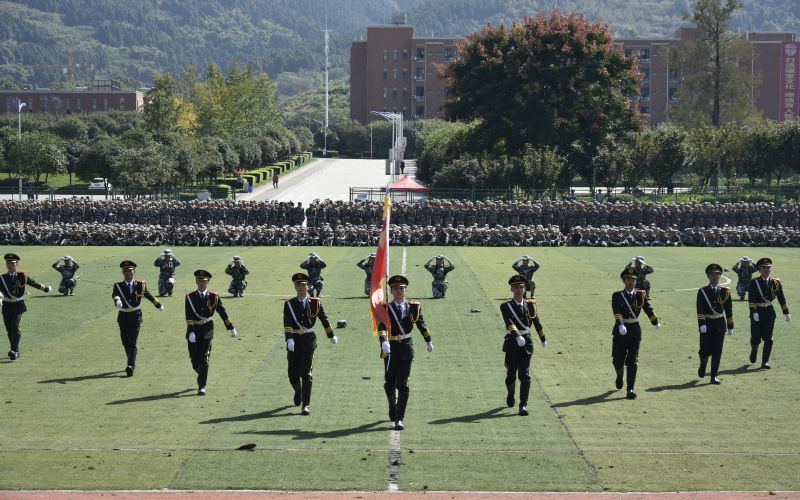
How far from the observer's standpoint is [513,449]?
1512cm

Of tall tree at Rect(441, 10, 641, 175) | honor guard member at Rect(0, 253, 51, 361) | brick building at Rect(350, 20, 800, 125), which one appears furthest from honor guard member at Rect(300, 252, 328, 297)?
brick building at Rect(350, 20, 800, 125)

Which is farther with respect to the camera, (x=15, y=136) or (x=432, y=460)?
(x=15, y=136)

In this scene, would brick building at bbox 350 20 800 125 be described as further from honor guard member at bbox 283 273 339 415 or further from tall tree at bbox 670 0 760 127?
honor guard member at bbox 283 273 339 415

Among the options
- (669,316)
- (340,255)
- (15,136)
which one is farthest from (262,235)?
(15,136)

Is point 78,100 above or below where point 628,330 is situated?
above

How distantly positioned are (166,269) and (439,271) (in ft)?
24.2

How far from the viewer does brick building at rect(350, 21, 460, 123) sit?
165m

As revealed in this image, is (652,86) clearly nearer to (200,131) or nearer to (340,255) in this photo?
(200,131)

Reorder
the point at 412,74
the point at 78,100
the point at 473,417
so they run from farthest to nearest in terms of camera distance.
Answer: the point at 78,100 < the point at 412,74 < the point at 473,417

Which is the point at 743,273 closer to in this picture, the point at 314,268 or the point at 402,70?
the point at 314,268

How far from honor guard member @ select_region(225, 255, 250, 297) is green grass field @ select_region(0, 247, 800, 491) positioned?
1563 millimetres

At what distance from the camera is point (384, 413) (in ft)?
56.0

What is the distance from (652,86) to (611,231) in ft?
371

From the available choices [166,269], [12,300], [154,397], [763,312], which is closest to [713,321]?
[763,312]
